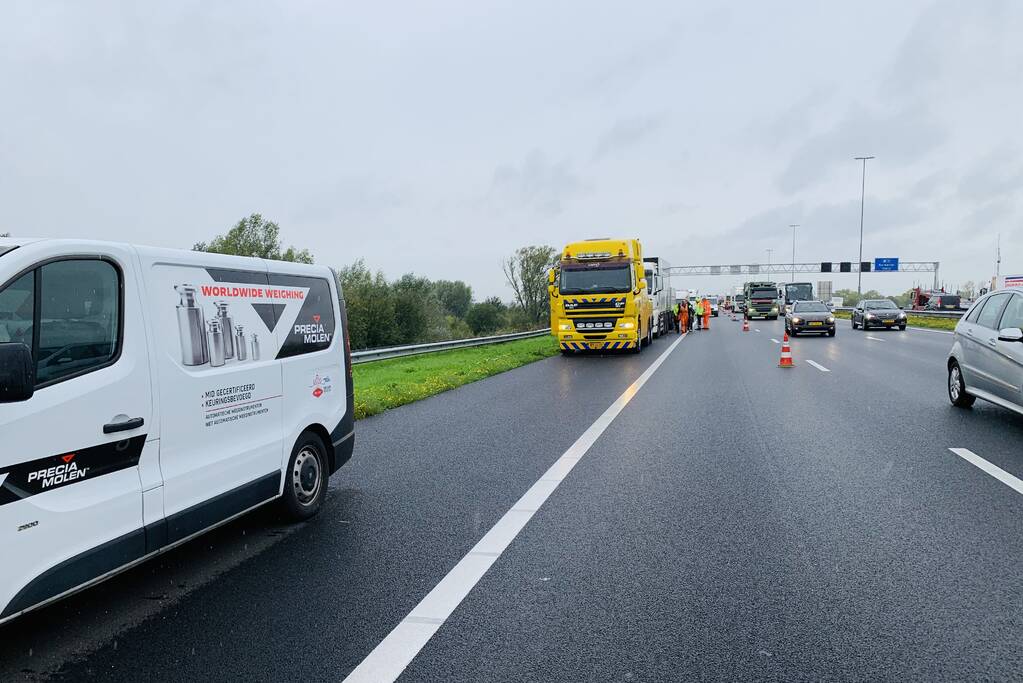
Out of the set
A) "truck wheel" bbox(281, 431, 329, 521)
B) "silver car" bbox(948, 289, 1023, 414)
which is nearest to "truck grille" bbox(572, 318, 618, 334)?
"silver car" bbox(948, 289, 1023, 414)

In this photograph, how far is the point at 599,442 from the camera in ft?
27.6

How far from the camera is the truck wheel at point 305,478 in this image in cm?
535

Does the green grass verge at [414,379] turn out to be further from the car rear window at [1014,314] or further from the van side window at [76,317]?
the car rear window at [1014,314]

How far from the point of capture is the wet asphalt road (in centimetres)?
328

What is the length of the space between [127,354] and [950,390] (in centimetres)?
1085

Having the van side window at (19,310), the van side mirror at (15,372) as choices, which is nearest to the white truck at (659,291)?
the van side window at (19,310)

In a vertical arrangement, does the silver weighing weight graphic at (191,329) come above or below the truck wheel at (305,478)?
above

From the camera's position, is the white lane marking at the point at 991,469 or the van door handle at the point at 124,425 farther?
the white lane marking at the point at 991,469

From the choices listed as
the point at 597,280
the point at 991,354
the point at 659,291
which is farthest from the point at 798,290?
the point at 991,354

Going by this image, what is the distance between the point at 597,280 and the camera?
22.6 metres

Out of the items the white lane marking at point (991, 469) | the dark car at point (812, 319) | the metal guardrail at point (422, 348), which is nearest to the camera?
the white lane marking at point (991, 469)

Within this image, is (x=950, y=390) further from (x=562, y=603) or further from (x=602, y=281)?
(x=602, y=281)

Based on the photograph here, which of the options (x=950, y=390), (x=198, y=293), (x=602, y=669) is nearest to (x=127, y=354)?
(x=198, y=293)

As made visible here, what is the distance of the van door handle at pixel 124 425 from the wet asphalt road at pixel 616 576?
3.05ft
